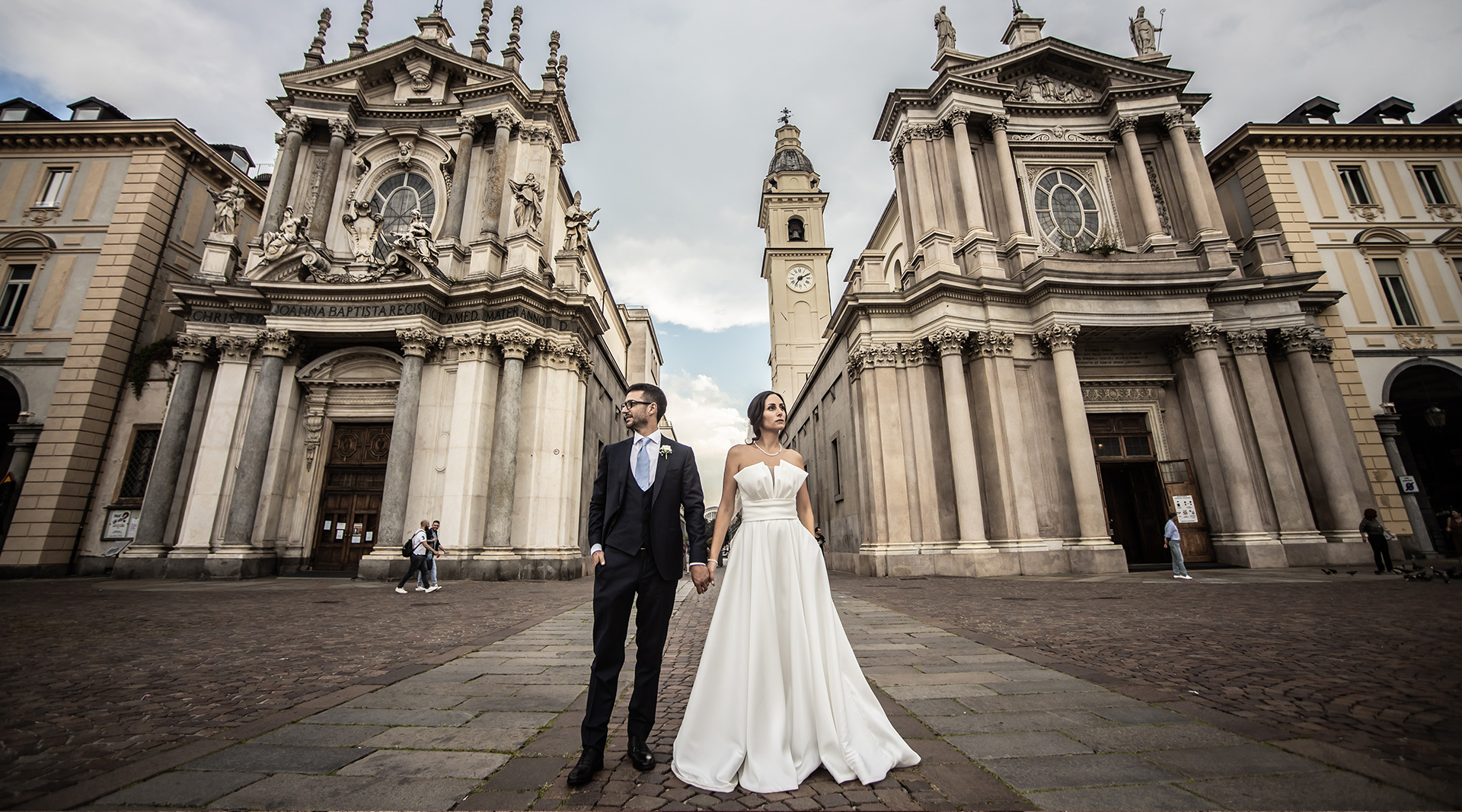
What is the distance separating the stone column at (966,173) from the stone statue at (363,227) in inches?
727

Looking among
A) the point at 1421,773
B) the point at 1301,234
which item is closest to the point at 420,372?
the point at 1421,773

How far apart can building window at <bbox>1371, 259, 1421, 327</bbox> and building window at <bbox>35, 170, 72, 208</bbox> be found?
45.6m

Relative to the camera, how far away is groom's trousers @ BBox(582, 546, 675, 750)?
2.88m

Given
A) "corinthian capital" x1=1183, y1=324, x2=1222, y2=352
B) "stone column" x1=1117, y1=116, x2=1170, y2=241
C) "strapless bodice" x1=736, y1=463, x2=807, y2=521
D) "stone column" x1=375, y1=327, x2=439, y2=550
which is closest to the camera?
"strapless bodice" x1=736, y1=463, x2=807, y2=521

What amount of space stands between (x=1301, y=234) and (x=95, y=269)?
41082 millimetres

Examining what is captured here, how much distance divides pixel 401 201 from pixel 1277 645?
24066 mm

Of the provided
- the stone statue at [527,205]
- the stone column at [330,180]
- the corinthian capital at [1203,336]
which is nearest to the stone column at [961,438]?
the corinthian capital at [1203,336]

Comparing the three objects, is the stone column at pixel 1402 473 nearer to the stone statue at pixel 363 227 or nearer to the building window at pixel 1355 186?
the building window at pixel 1355 186

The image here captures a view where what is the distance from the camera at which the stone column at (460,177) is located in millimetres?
18547

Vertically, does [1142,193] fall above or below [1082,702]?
above

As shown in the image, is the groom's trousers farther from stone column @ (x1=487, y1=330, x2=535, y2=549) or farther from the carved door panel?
the carved door panel

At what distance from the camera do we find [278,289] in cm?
1650

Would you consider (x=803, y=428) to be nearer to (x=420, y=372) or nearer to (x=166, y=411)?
(x=420, y=372)

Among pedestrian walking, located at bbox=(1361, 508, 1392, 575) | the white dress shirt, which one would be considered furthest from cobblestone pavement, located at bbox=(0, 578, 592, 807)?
pedestrian walking, located at bbox=(1361, 508, 1392, 575)
